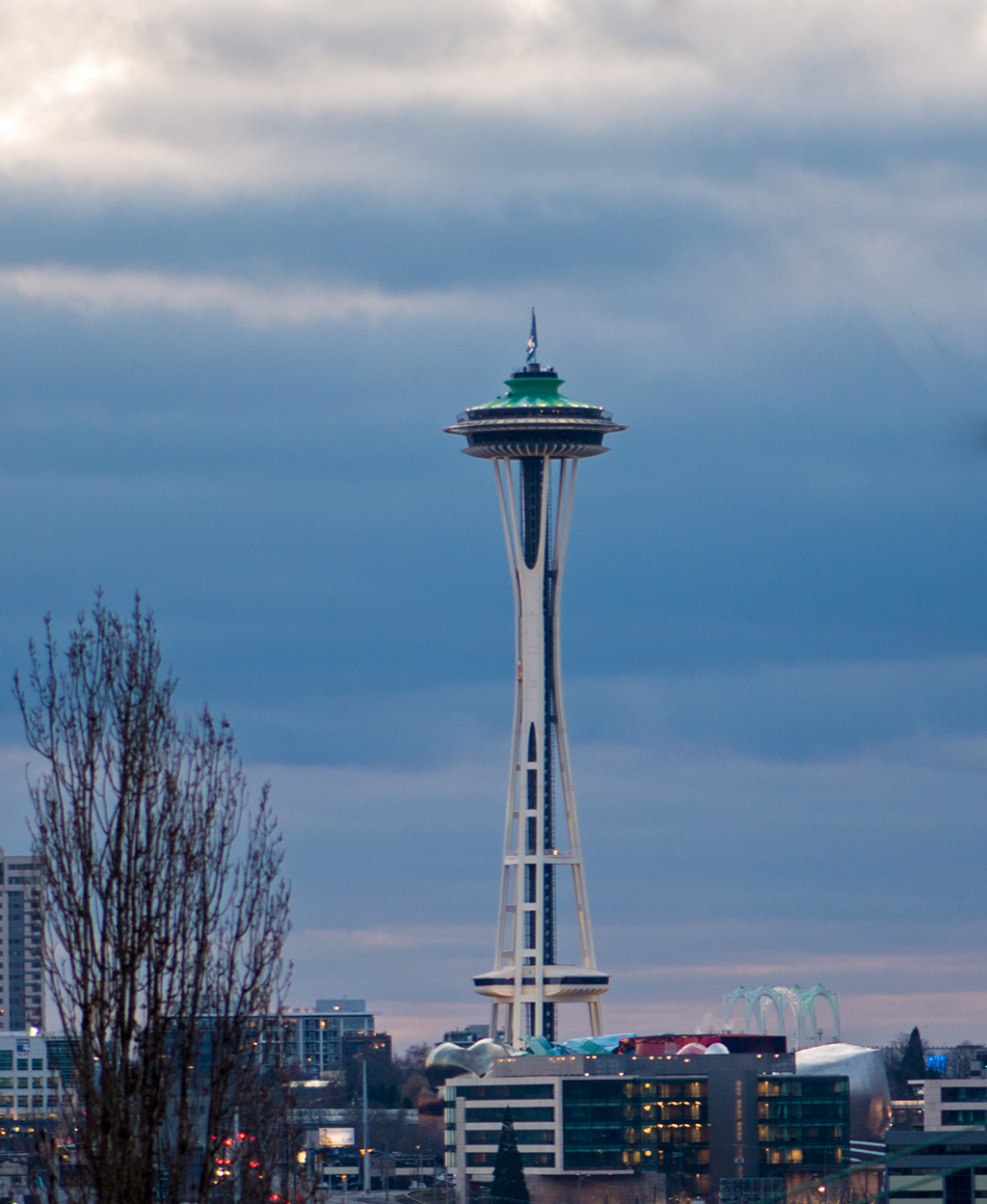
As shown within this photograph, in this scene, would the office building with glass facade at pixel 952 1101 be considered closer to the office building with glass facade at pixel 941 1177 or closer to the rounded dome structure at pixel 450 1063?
the office building with glass facade at pixel 941 1177

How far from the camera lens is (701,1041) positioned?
185000 mm

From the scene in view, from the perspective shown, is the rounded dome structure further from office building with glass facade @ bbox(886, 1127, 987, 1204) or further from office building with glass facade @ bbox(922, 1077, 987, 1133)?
office building with glass facade @ bbox(886, 1127, 987, 1204)

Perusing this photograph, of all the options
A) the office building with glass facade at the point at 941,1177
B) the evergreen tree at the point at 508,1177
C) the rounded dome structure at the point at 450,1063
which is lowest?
the evergreen tree at the point at 508,1177

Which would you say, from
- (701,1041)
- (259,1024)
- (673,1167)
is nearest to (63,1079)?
(259,1024)

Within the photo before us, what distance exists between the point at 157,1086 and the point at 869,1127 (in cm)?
16234

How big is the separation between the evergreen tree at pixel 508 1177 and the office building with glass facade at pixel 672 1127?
3.80m

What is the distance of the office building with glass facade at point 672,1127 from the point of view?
168m

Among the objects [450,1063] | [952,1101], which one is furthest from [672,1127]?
[450,1063]

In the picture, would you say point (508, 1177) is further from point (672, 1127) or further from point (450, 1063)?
point (450, 1063)

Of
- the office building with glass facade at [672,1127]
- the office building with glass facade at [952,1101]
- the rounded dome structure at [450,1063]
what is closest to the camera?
the office building with glass facade at [952,1101]

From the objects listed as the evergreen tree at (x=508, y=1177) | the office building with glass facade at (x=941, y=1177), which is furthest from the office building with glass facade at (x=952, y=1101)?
the evergreen tree at (x=508, y=1177)

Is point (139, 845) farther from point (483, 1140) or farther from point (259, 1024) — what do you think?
point (483, 1140)

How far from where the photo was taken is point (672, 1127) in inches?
6619

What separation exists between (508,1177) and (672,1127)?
12641 millimetres
